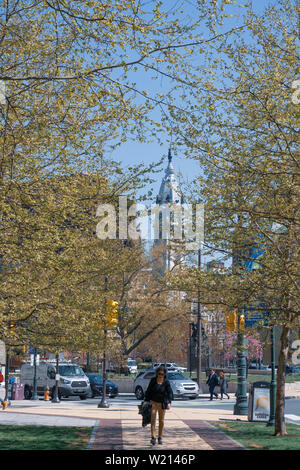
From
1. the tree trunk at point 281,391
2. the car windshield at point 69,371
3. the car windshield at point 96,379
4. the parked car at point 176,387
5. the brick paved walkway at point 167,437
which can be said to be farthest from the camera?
the car windshield at point 96,379

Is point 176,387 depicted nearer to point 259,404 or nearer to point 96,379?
point 96,379

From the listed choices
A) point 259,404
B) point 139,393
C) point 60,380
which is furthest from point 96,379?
point 259,404

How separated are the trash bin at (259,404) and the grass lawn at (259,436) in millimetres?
691

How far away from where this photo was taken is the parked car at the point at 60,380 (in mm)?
36375

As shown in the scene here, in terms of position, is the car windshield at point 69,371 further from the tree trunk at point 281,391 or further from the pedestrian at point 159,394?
the pedestrian at point 159,394

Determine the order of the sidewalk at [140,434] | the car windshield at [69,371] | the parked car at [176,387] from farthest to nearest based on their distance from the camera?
the car windshield at [69,371] < the parked car at [176,387] < the sidewalk at [140,434]

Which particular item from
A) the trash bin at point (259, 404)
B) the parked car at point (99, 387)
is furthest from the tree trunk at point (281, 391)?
the parked car at point (99, 387)

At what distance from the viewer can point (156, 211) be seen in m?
19.5

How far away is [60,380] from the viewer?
3675 cm

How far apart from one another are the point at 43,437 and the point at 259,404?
8.82 m

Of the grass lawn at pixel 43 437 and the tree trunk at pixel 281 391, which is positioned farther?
the tree trunk at pixel 281 391

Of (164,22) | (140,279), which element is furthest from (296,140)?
(140,279)

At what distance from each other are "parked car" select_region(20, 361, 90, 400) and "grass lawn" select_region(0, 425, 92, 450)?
61.8ft

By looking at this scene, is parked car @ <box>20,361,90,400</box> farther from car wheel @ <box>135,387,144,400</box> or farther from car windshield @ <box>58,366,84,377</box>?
car wheel @ <box>135,387,144,400</box>
